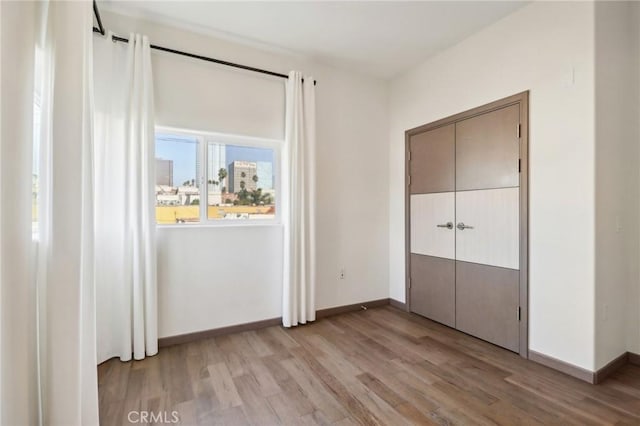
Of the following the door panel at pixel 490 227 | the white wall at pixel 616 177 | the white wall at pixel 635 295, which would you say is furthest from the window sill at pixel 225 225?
the white wall at pixel 635 295

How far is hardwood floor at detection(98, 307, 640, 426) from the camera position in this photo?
5.77 feet

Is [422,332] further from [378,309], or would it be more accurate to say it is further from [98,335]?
[98,335]

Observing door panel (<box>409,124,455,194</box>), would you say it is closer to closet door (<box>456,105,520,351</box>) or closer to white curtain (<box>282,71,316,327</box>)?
closet door (<box>456,105,520,351</box>)

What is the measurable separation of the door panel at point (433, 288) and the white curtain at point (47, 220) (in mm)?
2948

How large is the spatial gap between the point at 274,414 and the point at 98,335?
1.60m

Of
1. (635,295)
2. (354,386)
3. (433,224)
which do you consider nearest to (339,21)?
(433,224)

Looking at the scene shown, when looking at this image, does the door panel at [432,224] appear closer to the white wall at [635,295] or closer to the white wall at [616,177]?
the white wall at [616,177]

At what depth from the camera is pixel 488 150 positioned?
2.73 metres

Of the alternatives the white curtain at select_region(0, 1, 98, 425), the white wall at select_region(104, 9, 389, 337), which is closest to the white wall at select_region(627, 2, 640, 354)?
the white wall at select_region(104, 9, 389, 337)

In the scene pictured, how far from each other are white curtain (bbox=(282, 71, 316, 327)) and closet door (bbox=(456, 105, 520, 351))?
149cm

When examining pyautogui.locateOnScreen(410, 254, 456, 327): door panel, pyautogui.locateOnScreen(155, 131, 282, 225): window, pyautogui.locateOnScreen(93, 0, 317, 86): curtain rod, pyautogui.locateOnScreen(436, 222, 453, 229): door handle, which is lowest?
pyautogui.locateOnScreen(410, 254, 456, 327): door panel

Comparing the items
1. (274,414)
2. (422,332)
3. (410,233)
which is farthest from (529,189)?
(274,414)

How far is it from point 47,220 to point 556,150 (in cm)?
316

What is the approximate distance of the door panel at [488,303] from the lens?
2.55 meters
